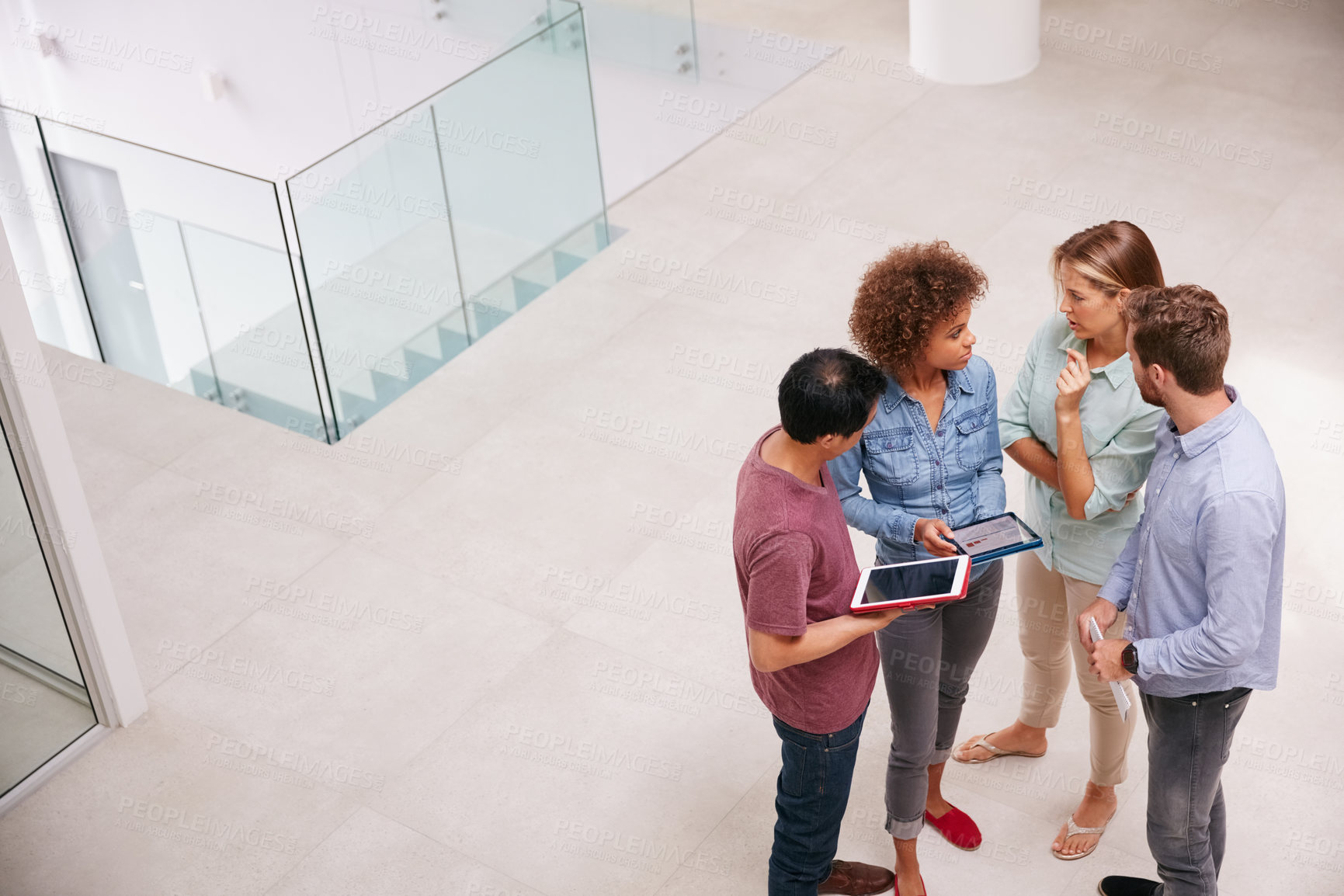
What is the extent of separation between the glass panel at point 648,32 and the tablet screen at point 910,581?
18.8 feet

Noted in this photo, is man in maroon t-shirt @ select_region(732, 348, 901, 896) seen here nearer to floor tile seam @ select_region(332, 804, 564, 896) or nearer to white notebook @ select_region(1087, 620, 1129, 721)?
white notebook @ select_region(1087, 620, 1129, 721)

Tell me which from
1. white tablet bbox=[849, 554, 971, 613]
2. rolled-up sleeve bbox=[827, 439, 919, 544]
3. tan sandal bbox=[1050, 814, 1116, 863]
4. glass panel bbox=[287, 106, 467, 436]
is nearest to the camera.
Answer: white tablet bbox=[849, 554, 971, 613]

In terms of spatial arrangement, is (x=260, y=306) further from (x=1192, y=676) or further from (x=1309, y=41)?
(x=1309, y=41)

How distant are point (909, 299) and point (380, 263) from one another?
10.8 ft

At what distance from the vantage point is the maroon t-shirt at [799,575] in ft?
8.43

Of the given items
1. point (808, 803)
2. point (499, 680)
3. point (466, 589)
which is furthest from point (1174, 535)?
point (466, 589)

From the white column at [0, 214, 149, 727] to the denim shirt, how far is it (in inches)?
87.6

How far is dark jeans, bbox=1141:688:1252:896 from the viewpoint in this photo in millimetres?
2684

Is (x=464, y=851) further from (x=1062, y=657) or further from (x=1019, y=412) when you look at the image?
(x=1019, y=412)

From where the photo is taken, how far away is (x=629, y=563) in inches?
181

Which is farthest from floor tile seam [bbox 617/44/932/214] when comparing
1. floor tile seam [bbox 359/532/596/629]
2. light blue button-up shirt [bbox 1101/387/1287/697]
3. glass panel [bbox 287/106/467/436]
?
light blue button-up shirt [bbox 1101/387/1287/697]

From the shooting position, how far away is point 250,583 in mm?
4637

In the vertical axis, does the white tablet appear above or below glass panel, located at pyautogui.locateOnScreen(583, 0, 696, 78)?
above

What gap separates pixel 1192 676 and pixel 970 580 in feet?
1.93
